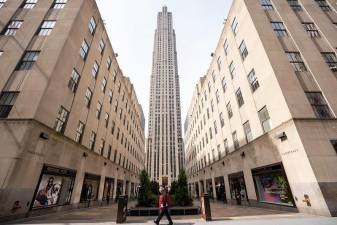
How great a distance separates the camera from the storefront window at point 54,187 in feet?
39.0

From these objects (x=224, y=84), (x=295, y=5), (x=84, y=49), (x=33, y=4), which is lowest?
(x=224, y=84)

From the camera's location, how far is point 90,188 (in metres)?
18.8

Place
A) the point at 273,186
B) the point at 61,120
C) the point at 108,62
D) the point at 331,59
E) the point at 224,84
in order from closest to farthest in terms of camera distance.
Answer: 1. the point at 273,186
2. the point at 61,120
3. the point at 331,59
4. the point at 224,84
5. the point at 108,62

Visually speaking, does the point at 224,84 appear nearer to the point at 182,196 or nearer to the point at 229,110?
the point at 229,110

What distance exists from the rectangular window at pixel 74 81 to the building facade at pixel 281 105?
1763cm

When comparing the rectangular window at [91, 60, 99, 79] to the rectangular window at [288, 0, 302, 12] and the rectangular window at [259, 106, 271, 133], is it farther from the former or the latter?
the rectangular window at [288, 0, 302, 12]

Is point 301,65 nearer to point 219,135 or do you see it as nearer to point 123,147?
point 219,135

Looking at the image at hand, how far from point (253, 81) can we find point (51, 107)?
1822cm

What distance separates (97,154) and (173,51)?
125539 mm

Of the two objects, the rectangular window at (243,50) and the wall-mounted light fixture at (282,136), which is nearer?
the wall-mounted light fixture at (282,136)

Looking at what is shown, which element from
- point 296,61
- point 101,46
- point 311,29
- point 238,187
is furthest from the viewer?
point 101,46

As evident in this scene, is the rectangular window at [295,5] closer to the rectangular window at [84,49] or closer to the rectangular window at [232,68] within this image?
the rectangular window at [232,68]

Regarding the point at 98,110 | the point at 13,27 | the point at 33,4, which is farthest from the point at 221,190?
the point at 33,4

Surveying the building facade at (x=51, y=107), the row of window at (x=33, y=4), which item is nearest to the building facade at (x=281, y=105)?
the building facade at (x=51, y=107)
